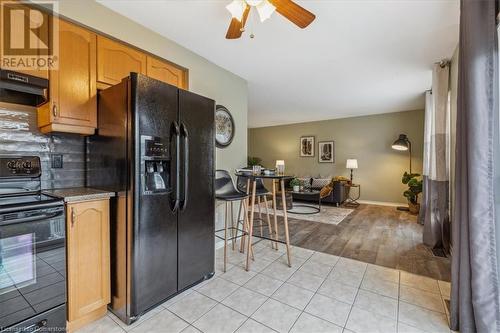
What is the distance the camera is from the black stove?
1239 mm

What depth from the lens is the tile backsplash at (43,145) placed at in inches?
64.9

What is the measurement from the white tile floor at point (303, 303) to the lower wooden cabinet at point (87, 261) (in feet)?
0.41

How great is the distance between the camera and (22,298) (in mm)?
1295

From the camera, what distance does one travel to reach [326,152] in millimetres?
7109

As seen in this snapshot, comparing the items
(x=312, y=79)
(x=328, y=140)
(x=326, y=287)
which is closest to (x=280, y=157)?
(x=328, y=140)

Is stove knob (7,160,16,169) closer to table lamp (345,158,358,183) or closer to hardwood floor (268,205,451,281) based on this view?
hardwood floor (268,205,451,281)

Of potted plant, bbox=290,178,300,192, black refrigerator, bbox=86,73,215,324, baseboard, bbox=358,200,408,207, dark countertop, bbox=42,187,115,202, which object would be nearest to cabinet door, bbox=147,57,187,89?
black refrigerator, bbox=86,73,215,324

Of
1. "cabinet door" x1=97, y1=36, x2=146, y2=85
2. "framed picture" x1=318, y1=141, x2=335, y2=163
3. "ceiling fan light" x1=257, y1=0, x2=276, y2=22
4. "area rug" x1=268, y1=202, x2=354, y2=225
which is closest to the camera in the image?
"ceiling fan light" x1=257, y1=0, x2=276, y2=22

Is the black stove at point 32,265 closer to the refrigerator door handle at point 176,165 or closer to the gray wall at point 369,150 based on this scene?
the refrigerator door handle at point 176,165

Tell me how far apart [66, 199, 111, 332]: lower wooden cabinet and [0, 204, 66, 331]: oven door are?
0.06 m

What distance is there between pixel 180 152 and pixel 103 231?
0.80m

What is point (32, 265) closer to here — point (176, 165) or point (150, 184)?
point (150, 184)

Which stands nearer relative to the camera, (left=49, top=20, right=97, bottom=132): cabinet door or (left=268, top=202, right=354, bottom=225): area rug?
(left=49, top=20, right=97, bottom=132): cabinet door

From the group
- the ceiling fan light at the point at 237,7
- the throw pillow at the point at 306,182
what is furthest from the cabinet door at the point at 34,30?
the throw pillow at the point at 306,182
